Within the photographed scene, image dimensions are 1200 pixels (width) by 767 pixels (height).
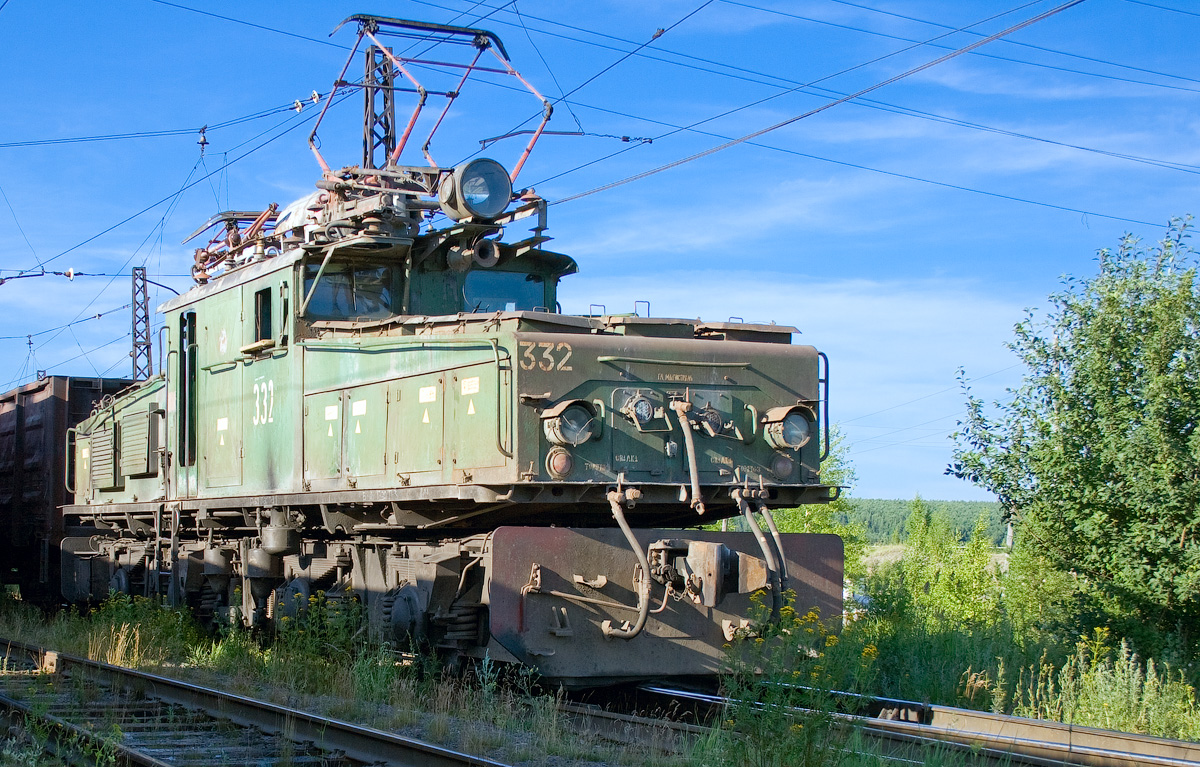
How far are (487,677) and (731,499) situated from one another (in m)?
2.43

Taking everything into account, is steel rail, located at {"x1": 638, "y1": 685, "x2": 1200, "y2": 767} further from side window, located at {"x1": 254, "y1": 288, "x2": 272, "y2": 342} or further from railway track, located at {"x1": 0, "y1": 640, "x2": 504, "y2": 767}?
side window, located at {"x1": 254, "y1": 288, "x2": 272, "y2": 342}

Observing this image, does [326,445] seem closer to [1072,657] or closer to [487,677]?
[487,677]

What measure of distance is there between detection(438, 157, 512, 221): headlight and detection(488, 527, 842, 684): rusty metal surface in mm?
3367

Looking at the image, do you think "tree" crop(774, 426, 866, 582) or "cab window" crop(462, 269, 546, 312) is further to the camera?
"tree" crop(774, 426, 866, 582)

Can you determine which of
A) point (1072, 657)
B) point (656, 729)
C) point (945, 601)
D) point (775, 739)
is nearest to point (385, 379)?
point (656, 729)

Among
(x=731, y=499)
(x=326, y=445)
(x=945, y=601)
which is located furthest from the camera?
(x=945, y=601)

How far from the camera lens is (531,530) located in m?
9.01

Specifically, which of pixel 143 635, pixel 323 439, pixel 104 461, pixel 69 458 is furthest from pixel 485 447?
pixel 69 458

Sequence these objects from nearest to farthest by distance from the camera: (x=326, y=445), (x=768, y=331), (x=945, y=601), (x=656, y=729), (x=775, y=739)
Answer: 1. (x=775, y=739)
2. (x=656, y=729)
3. (x=768, y=331)
4. (x=326, y=445)
5. (x=945, y=601)

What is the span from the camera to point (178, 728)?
886cm

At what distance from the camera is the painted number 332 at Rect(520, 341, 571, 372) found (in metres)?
9.12

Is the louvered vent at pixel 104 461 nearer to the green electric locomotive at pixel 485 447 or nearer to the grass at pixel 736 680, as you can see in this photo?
the grass at pixel 736 680

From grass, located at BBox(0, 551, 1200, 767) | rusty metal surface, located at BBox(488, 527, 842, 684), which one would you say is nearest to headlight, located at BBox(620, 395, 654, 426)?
rusty metal surface, located at BBox(488, 527, 842, 684)

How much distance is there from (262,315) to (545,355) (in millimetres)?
4234
